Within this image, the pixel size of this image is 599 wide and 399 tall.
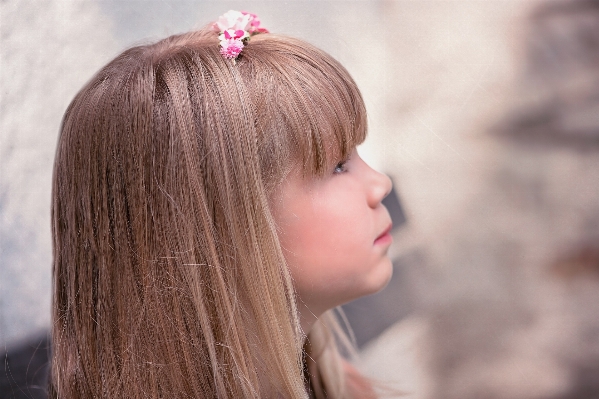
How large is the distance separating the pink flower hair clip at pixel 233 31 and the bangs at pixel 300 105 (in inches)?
0.6

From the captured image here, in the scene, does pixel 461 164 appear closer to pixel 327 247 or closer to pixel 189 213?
pixel 327 247

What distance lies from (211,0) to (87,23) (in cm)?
21

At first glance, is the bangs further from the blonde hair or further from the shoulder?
the shoulder

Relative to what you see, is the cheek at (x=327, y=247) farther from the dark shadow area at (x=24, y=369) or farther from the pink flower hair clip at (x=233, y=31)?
the dark shadow area at (x=24, y=369)

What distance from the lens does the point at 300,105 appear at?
2.28ft

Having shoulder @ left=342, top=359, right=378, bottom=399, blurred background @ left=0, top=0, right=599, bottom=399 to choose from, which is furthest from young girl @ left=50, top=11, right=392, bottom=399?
shoulder @ left=342, top=359, right=378, bottom=399

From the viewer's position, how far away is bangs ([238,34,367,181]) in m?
0.69

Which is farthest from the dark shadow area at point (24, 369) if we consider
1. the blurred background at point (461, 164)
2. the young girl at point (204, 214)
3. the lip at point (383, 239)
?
the lip at point (383, 239)

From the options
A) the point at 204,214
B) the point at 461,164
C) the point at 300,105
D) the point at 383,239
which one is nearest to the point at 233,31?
the point at 300,105

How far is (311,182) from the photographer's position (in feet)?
2.35

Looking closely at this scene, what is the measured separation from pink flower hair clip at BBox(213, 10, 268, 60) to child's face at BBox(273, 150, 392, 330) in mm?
186

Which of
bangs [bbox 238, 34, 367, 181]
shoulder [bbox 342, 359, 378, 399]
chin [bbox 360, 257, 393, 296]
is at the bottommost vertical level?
shoulder [bbox 342, 359, 378, 399]

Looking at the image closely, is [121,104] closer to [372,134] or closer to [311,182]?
[311,182]

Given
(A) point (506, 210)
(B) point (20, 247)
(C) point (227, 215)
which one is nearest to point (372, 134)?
(A) point (506, 210)
